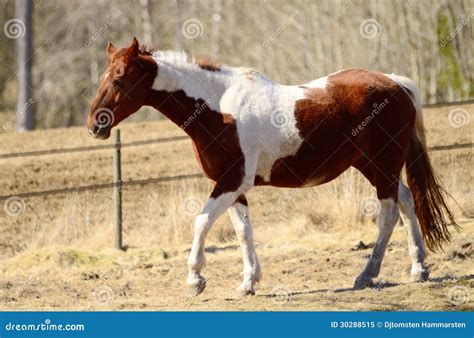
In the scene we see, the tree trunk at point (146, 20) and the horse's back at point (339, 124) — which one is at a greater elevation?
the tree trunk at point (146, 20)

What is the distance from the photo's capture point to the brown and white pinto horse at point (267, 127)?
9164 millimetres

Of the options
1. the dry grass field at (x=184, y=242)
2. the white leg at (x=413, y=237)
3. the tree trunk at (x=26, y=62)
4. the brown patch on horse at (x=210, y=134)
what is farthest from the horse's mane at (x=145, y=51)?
the tree trunk at (x=26, y=62)

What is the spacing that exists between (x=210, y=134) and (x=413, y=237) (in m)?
2.15

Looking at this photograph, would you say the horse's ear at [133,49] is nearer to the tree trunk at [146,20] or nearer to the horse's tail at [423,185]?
the horse's tail at [423,185]

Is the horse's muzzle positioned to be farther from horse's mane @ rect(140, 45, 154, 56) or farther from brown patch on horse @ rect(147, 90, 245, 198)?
horse's mane @ rect(140, 45, 154, 56)

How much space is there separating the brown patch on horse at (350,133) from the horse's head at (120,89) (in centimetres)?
129

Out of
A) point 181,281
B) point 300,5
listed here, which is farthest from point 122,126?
point 181,281

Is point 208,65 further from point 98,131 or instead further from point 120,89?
point 98,131

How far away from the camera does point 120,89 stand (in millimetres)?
9141

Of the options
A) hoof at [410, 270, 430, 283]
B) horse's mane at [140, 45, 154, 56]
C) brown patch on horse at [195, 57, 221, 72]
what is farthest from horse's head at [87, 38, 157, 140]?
hoof at [410, 270, 430, 283]

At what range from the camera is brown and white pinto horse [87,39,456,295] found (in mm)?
9164

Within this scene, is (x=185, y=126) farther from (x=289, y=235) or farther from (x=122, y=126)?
(x=122, y=126)

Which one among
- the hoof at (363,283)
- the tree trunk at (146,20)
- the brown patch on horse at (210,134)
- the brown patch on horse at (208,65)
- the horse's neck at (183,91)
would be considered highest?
the tree trunk at (146,20)

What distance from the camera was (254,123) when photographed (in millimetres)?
9312
